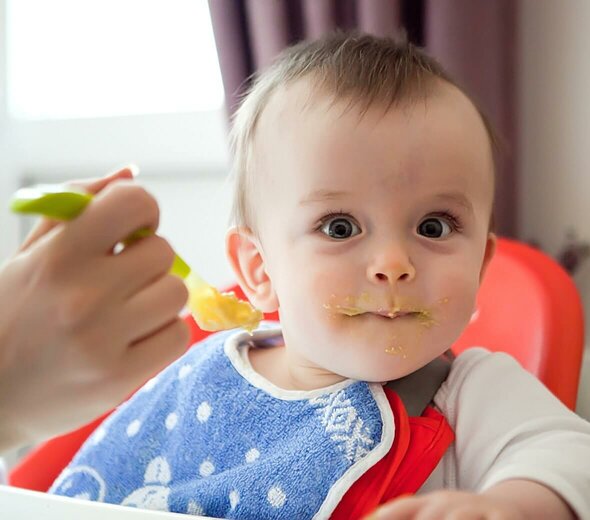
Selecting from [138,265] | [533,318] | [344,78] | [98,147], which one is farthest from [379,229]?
[98,147]

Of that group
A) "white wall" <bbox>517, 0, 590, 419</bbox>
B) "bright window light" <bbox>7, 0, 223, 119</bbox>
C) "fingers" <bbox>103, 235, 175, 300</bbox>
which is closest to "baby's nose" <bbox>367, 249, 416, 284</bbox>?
"fingers" <bbox>103, 235, 175, 300</bbox>

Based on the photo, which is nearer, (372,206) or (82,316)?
(82,316)

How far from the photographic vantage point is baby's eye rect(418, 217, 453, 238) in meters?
0.77

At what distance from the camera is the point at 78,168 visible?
189 centimetres

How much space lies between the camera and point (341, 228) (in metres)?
0.77

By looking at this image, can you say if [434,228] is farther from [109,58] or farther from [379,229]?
[109,58]

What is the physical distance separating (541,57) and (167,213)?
0.86m

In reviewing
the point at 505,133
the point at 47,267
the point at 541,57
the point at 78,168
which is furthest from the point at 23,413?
the point at 78,168

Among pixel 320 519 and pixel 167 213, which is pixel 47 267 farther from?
pixel 167 213

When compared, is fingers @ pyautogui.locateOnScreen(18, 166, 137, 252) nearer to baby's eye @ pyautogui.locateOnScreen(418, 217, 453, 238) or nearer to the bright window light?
baby's eye @ pyautogui.locateOnScreen(418, 217, 453, 238)

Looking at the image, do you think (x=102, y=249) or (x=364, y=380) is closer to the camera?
(x=102, y=249)

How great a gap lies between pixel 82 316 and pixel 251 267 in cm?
41

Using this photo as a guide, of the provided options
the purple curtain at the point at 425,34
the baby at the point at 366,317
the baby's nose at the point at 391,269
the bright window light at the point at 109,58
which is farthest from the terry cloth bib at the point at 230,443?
the bright window light at the point at 109,58

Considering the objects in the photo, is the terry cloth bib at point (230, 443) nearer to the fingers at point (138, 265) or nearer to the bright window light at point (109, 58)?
the fingers at point (138, 265)
